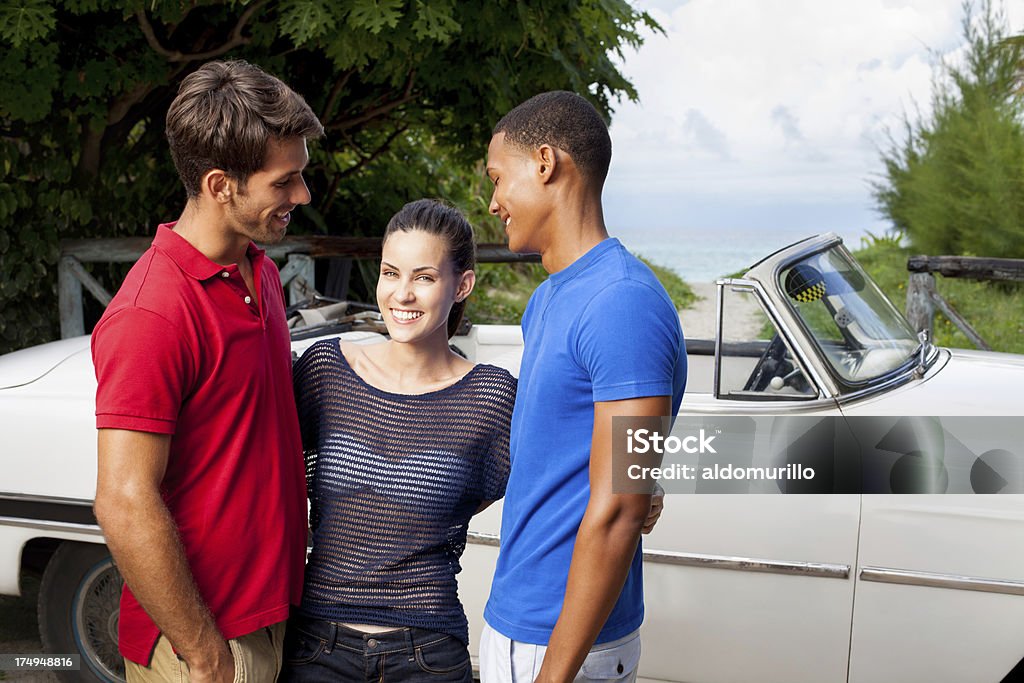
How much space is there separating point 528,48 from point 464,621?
6279mm

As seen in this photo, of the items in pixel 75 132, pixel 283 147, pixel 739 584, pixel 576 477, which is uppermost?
pixel 75 132

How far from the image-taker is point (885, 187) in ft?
71.9

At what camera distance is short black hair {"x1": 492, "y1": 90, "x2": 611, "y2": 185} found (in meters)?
1.93

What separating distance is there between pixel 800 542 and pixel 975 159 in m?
15.4

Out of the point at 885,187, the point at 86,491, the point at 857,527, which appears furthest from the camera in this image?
the point at 885,187

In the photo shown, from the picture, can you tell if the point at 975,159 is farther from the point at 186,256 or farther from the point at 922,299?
the point at 186,256

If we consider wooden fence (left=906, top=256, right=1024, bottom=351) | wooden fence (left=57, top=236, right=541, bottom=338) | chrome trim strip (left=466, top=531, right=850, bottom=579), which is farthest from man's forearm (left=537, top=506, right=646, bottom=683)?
wooden fence (left=906, top=256, right=1024, bottom=351)

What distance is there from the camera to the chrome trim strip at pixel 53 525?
3.79 metres

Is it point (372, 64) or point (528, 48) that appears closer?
point (528, 48)

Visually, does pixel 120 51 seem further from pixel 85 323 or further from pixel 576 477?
pixel 576 477

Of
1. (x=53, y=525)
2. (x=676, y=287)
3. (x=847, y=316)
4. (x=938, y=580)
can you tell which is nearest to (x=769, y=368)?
(x=847, y=316)

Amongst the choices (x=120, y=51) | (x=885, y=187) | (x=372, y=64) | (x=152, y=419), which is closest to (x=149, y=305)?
(x=152, y=419)

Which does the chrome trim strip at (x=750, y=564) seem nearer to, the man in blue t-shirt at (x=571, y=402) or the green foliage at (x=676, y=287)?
the man in blue t-shirt at (x=571, y=402)

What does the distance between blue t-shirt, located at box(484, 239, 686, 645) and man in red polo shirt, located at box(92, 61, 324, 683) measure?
46 cm
